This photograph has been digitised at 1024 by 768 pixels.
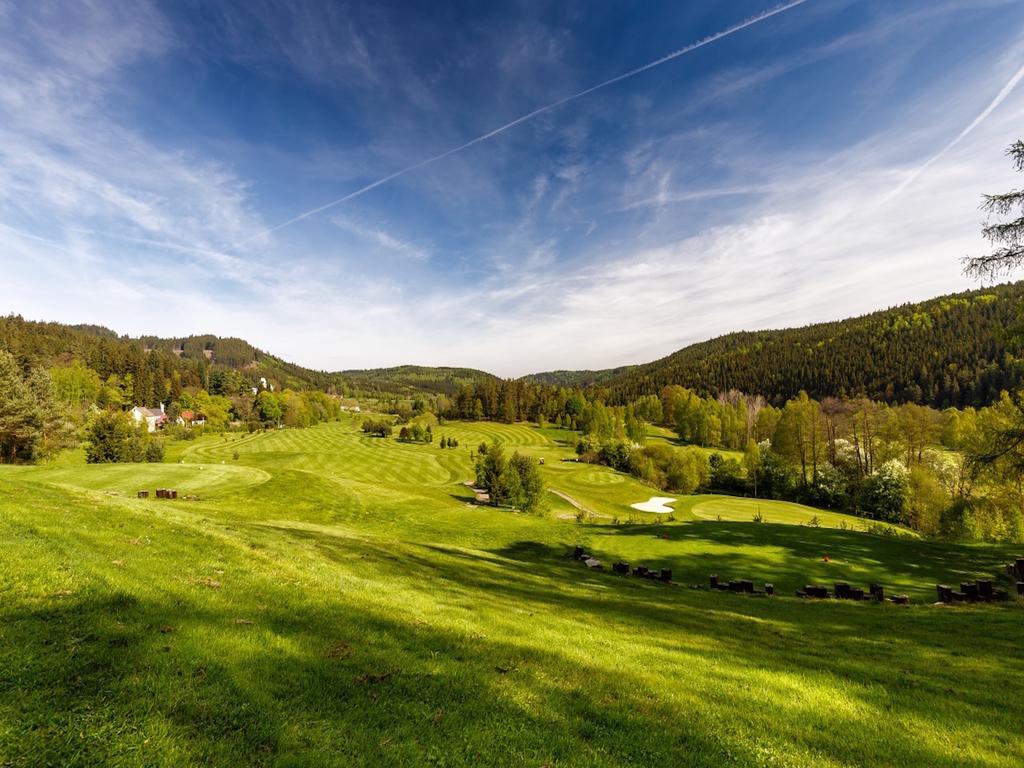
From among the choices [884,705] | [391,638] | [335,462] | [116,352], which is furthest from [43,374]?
[116,352]

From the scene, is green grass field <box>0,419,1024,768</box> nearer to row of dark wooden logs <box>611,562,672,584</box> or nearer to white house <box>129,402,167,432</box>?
row of dark wooden logs <box>611,562,672,584</box>

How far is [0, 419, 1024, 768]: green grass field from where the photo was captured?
5.38 m

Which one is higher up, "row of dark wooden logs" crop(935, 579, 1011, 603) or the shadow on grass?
the shadow on grass

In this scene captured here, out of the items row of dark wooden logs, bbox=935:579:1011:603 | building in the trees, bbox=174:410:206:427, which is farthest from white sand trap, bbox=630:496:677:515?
building in the trees, bbox=174:410:206:427

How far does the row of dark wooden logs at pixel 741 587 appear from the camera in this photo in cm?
2028

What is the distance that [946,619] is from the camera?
50.5 ft

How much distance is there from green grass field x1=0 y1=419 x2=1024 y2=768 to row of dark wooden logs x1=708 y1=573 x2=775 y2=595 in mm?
1202

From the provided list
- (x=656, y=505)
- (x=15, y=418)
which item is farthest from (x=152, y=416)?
(x=656, y=505)

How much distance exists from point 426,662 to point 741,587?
1887cm

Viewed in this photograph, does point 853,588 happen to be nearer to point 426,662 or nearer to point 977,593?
point 977,593

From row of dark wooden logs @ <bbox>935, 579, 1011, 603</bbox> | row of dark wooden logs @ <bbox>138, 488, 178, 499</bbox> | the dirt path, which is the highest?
row of dark wooden logs @ <bbox>138, 488, 178, 499</bbox>

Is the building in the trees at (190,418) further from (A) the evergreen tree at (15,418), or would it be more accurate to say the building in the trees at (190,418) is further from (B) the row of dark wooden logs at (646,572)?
(B) the row of dark wooden logs at (646,572)

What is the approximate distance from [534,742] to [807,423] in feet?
272

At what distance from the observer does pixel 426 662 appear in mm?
7848
